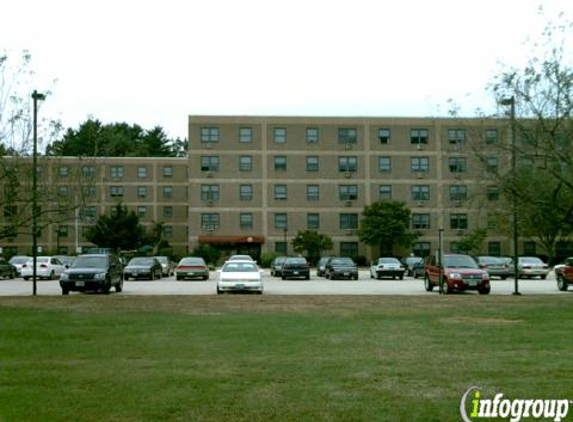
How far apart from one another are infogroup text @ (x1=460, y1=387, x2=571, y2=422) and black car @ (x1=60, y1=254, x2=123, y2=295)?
76.9 ft

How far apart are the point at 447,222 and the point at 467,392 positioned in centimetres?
7487

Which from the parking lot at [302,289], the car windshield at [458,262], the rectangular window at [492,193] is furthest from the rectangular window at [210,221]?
the rectangular window at [492,193]

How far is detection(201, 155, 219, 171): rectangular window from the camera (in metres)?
80.6

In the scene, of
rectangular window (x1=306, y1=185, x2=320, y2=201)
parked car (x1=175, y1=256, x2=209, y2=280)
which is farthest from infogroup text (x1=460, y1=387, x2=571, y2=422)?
rectangular window (x1=306, y1=185, x2=320, y2=201)

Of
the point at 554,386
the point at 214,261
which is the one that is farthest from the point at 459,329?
the point at 214,261

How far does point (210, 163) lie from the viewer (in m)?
80.8

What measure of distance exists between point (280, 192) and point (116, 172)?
2526 centimetres

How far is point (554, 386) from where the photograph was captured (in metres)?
9.34

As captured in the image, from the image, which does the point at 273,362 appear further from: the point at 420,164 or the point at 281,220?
the point at 420,164

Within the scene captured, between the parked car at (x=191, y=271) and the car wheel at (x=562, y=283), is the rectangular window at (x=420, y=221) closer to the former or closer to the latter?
the parked car at (x=191, y=271)

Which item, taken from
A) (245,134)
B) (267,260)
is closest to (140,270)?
(267,260)

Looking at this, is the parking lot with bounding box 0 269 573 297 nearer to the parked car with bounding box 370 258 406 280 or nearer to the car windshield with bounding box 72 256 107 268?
the car windshield with bounding box 72 256 107 268

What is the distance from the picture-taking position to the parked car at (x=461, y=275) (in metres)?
30.1

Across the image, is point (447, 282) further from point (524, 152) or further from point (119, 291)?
point (119, 291)
